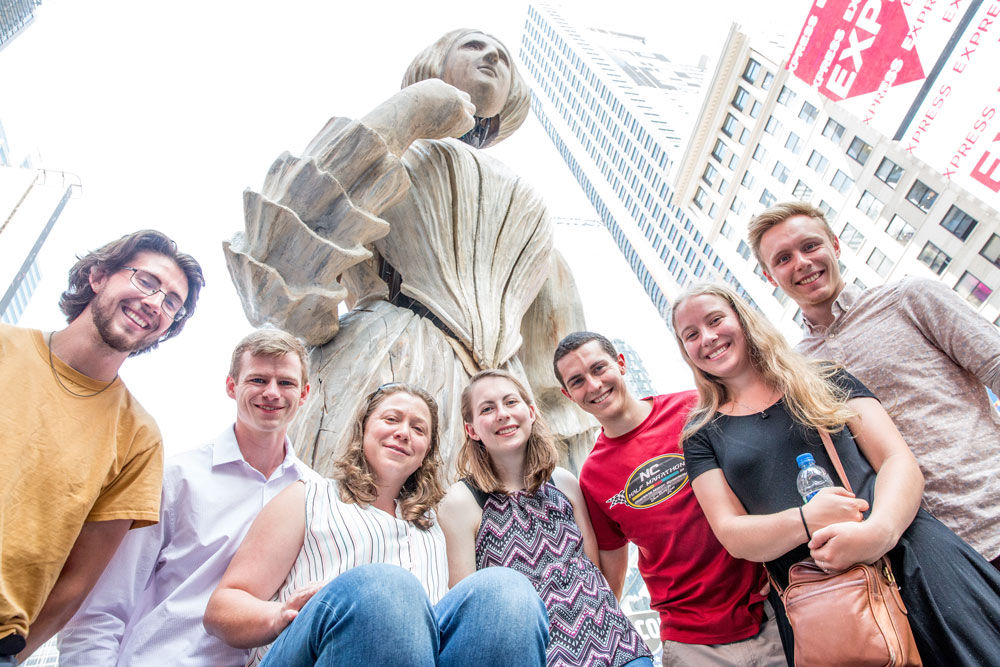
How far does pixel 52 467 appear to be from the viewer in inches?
51.4

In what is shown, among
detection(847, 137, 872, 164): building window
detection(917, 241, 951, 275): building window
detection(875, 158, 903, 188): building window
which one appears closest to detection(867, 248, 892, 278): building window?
detection(917, 241, 951, 275): building window

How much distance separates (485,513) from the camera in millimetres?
1685

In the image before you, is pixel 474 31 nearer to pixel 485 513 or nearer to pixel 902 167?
pixel 485 513

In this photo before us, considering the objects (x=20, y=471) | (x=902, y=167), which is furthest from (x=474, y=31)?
(x=902, y=167)

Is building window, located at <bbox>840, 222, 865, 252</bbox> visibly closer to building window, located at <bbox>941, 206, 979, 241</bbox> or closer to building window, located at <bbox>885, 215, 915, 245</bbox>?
building window, located at <bbox>885, 215, 915, 245</bbox>

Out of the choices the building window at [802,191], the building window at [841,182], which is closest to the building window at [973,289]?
the building window at [841,182]

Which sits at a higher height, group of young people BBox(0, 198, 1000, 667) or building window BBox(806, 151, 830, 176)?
group of young people BBox(0, 198, 1000, 667)

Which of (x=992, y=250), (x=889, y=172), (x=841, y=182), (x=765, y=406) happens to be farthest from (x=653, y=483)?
(x=841, y=182)

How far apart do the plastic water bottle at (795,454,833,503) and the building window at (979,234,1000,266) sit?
27.6 meters

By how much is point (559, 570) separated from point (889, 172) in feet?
107

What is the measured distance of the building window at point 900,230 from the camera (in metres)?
25.5

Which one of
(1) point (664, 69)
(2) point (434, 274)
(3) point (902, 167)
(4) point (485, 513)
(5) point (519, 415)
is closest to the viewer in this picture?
(4) point (485, 513)

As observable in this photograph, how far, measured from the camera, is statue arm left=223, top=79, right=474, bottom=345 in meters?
2.17

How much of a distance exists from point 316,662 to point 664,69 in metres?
82.9
